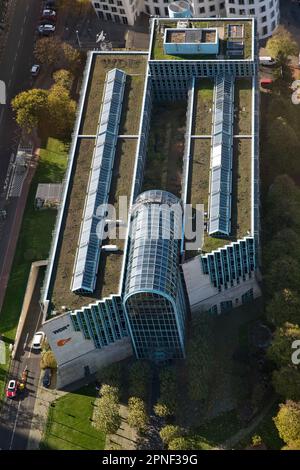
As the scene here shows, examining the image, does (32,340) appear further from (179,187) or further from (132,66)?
(132,66)

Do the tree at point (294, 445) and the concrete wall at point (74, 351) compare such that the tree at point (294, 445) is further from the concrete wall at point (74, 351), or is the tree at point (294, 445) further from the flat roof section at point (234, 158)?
the flat roof section at point (234, 158)

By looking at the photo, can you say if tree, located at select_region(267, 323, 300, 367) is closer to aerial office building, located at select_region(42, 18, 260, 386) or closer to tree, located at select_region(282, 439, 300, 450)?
tree, located at select_region(282, 439, 300, 450)

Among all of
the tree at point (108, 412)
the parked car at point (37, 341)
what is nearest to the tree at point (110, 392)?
the tree at point (108, 412)

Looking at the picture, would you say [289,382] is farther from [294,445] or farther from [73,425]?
[73,425]

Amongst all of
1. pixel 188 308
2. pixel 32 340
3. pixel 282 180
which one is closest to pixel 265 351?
pixel 188 308

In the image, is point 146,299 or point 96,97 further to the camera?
point 96,97

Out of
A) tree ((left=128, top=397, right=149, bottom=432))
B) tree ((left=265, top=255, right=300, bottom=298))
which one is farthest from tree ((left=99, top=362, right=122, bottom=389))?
tree ((left=265, top=255, right=300, bottom=298))
